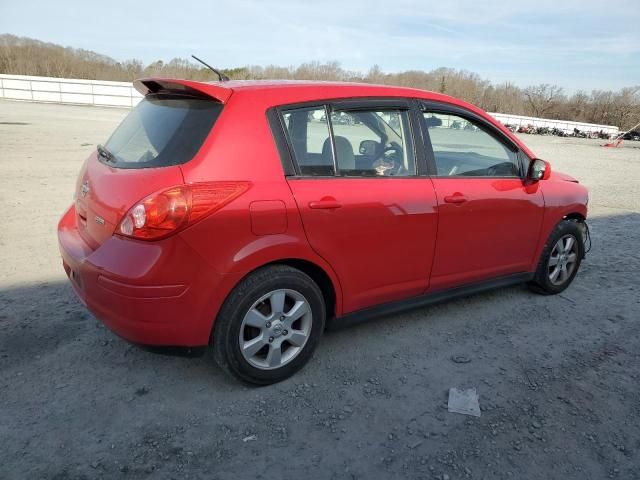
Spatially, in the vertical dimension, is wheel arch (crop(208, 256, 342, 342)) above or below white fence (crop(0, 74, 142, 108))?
below

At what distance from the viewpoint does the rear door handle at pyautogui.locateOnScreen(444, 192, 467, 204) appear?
11.3 feet

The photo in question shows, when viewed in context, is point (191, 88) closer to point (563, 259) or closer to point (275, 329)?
point (275, 329)

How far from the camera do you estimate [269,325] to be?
9.36ft

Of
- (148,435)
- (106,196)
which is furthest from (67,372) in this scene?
(106,196)

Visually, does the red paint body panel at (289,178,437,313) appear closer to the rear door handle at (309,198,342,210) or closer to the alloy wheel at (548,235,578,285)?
the rear door handle at (309,198,342,210)

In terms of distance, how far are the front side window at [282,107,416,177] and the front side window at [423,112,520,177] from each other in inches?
10.1

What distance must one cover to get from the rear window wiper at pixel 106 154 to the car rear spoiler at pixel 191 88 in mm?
509

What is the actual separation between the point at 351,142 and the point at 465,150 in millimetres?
1138

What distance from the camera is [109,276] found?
2.51m

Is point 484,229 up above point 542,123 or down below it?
below

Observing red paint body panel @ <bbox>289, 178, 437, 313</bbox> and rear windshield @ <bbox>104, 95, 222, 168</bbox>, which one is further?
red paint body panel @ <bbox>289, 178, 437, 313</bbox>

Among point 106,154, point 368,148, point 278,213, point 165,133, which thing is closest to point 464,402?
point 278,213

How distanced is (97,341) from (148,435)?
3.63 feet

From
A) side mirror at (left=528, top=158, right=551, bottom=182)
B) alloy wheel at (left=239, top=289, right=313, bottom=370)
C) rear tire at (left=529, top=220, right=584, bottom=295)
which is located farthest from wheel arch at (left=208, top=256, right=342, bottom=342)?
rear tire at (left=529, top=220, right=584, bottom=295)
